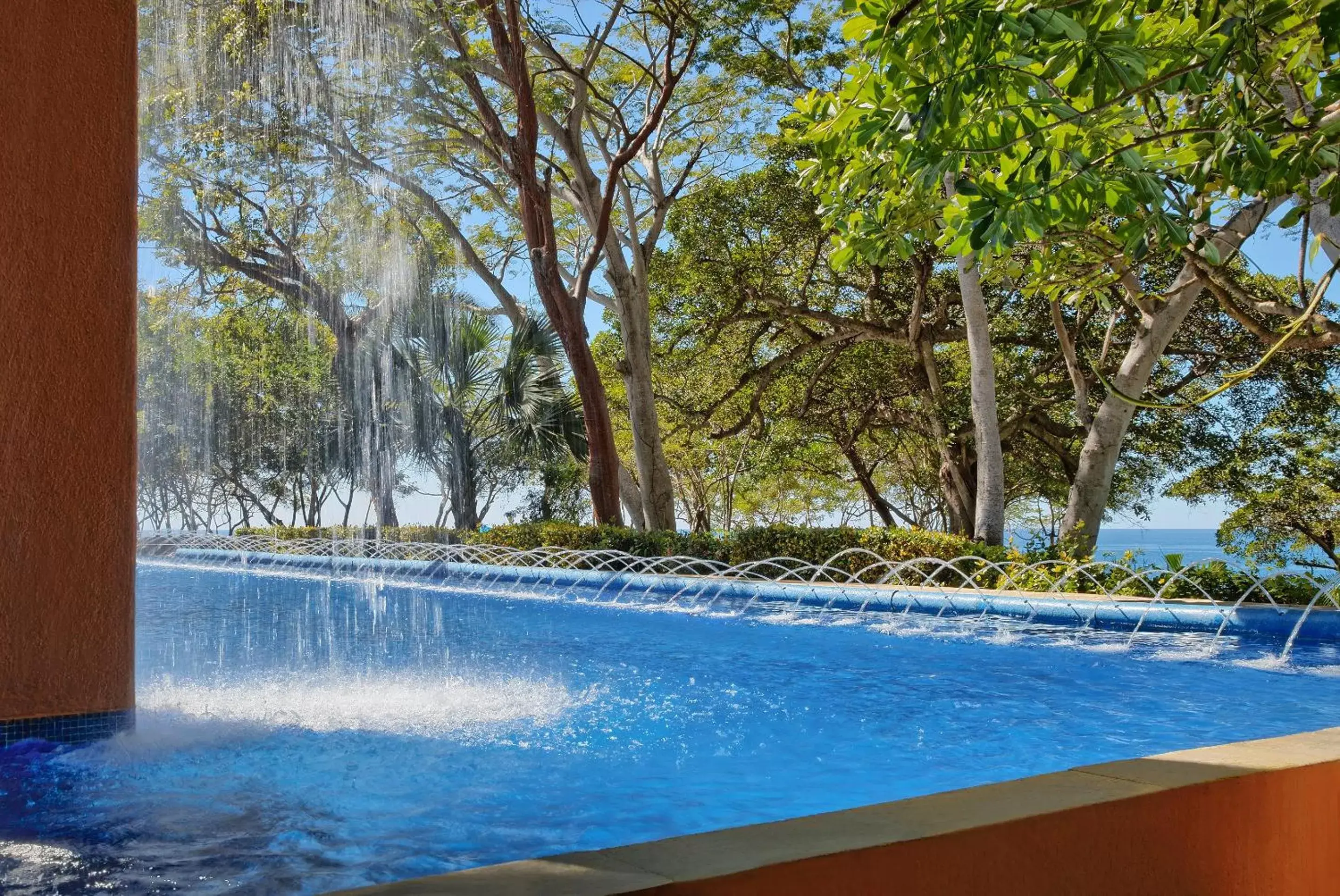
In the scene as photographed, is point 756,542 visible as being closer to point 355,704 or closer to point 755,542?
point 755,542

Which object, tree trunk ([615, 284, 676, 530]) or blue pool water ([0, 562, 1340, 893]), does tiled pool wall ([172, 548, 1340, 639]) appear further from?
tree trunk ([615, 284, 676, 530])

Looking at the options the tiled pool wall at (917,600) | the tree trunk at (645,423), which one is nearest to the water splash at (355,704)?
the tiled pool wall at (917,600)

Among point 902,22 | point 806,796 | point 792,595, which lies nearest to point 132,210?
point 902,22

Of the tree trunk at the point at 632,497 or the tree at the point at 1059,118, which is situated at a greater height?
the tree at the point at 1059,118

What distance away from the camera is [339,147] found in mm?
14812

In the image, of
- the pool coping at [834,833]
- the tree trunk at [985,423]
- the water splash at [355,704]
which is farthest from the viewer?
the tree trunk at [985,423]

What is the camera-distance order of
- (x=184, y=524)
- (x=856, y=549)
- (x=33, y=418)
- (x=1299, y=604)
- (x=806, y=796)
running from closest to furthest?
(x=806, y=796) → (x=33, y=418) → (x=1299, y=604) → (x=856, y=549) → (x=184, y=524)

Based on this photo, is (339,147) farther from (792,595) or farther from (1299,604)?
(1299,604)

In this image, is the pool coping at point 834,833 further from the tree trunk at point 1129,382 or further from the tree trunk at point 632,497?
the tree trunk at point 632,497

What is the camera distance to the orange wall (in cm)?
181

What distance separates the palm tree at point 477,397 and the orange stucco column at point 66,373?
14.9 metres

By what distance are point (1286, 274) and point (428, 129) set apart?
1465cm

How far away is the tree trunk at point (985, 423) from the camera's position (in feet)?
40.6

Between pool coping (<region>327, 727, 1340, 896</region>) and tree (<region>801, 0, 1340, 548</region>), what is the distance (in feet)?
5.50
